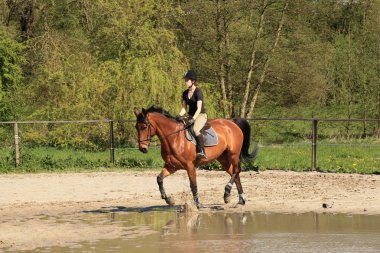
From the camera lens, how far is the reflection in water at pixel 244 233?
10.4 metres

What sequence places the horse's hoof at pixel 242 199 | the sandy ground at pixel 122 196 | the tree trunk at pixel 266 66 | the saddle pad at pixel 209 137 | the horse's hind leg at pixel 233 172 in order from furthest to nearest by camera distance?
the tree trunk at pixel 266 66
the horse's hoof at pixel 242 199
the horse's hind leg at pixel 233 172
the saddle pad at pixel 209 137
the sandy ground at pixel 122 196

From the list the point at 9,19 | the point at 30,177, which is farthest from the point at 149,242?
the point at 9,19

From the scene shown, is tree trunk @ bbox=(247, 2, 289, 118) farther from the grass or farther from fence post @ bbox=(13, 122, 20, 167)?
fence post @ bbox=(13, 122, 20, 167)

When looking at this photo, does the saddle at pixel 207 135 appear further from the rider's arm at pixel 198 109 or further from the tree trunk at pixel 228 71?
the tree trunk at pixel 228 71

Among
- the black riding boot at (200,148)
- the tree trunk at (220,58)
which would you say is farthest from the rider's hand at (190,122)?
the tree trunk at (220,58)

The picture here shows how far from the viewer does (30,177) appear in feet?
69.5

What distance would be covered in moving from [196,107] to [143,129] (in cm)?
108

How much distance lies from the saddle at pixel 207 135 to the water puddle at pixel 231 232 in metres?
1.35

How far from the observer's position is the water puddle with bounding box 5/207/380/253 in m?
10.5

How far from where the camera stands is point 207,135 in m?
14.9

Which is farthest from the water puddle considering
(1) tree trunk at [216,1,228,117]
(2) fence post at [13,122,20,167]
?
(1) tree trunk at [216,1,228,117]

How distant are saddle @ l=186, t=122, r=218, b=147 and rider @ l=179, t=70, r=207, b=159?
84 mm

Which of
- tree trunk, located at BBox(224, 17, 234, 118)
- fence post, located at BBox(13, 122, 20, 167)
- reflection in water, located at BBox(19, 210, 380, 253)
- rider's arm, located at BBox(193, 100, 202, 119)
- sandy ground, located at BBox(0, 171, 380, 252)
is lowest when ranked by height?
reflection in water, located at BBox(19, 210, 380, 253)

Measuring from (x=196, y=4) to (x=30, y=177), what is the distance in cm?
1401
